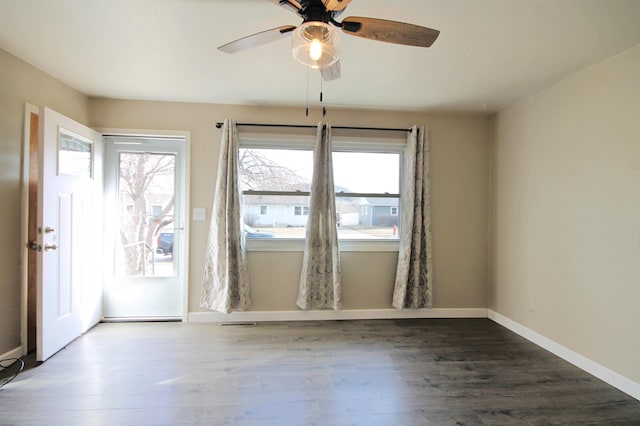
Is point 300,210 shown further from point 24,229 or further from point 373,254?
point 24,229

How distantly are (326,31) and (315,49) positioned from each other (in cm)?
9

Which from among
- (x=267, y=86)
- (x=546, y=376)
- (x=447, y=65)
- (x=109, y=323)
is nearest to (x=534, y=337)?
(x=546, y=376)

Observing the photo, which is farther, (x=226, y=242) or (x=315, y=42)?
(x=226, y=242)

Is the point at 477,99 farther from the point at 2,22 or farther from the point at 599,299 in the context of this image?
the point at 2,22

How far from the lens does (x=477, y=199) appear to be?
3482mm

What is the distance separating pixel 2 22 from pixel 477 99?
3800 millimetres

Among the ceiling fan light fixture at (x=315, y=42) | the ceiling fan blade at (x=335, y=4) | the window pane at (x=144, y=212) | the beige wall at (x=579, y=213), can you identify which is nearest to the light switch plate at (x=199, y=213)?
the window pane at (x=144, y=212)

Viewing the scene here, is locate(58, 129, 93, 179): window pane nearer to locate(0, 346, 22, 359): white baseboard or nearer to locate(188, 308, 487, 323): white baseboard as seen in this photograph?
locate(0, 346, 22, 359): white baseboard

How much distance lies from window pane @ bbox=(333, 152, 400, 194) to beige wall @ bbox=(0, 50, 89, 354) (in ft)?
9.12

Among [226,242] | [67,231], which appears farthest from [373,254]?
[67,231]

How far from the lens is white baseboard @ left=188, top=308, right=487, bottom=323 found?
321 cm

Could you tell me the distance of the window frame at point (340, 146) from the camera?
3252 millimetres

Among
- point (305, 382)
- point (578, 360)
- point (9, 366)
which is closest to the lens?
point (305, 382)

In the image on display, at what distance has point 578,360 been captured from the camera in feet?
7.84
